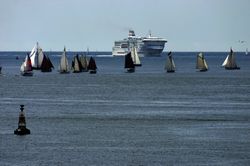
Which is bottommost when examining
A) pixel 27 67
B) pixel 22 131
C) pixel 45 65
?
pixel 22 131

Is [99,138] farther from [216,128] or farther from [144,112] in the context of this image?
[144,112]

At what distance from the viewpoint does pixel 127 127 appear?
77.2 metres

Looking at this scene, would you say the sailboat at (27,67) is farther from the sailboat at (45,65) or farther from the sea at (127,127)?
the sea at (127,127)

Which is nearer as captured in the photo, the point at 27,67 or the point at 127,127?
the point at 127,127

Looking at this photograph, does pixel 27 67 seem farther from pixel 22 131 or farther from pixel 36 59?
pixel 22 131

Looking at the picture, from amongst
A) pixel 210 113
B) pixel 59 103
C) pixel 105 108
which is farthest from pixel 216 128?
pixel 59 103

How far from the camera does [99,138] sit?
6856 cm

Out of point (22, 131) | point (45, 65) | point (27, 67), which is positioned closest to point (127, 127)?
point (22, 131)

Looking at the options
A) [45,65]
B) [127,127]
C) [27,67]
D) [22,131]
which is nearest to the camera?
[22,131]

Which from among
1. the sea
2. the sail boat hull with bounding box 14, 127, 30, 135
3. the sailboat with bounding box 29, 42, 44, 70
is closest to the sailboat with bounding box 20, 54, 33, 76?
the sailboat with bounding box 29, 42, 44, 70

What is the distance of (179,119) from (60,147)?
24.0 meters

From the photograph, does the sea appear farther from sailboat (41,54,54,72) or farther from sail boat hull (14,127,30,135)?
sailboat (41,54,54,72)

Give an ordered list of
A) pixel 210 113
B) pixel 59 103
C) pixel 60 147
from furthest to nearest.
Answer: pixel 59 103
pixel 210 113
pixel 60 147

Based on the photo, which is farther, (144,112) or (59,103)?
(59,103)
